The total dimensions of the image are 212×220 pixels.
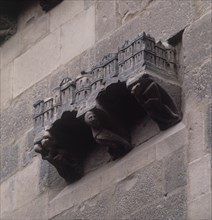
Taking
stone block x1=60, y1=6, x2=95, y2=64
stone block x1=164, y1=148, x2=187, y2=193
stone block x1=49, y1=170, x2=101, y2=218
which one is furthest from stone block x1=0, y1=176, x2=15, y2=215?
stone block x1=164, y1=148, x2=187, y2=193

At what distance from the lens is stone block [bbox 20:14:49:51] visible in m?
6.72

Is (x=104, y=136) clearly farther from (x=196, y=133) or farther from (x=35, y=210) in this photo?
(x=35, y=210)

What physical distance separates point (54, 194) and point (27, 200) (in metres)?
0.25

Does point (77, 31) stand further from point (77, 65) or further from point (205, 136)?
point (205, 136)

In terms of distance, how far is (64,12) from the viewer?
21.7ft

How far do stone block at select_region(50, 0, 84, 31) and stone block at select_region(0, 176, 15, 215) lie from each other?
901mm

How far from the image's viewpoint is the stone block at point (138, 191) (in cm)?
538

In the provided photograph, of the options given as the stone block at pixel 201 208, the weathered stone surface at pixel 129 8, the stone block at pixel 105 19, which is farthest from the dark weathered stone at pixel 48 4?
the stone block at pixel 201 208

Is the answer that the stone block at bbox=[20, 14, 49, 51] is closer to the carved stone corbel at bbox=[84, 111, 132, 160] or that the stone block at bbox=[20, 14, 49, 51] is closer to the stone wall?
the stone wall

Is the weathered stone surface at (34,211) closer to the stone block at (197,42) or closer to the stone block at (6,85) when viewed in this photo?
the stone block at (6,85)

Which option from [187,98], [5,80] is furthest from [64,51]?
[187,98]

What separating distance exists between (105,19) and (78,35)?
23 cm

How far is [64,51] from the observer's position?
6465 millimetres

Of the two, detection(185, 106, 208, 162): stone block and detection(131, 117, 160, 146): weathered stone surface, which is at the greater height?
detection(131, 117, 160, 146): weathered stone surface
